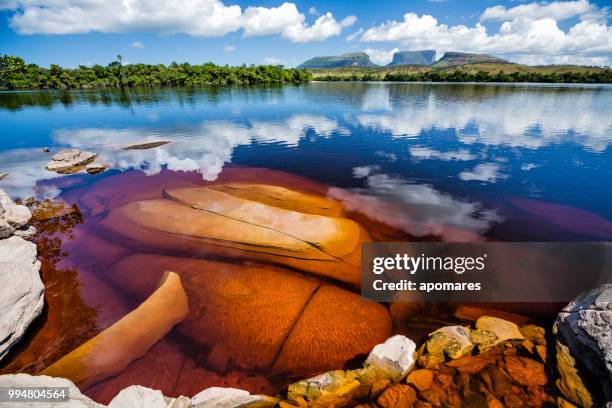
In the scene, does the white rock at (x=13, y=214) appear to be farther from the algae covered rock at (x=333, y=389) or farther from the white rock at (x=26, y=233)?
the algae covered rock at (x=333, y=389)

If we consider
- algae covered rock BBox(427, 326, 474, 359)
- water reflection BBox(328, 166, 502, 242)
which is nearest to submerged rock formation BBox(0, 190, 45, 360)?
algae covered rock BBox(427, 326, 474, 359)

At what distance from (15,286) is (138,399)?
611 cm

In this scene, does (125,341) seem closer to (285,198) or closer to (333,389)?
(333,389)

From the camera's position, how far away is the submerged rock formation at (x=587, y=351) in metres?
6.78

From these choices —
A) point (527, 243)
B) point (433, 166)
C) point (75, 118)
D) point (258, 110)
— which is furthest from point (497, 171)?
point (75, 118)

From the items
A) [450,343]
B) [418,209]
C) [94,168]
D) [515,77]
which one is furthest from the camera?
[515,77]

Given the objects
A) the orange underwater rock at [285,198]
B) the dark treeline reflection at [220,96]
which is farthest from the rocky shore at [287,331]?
the dark treeline reflection at [220,96]

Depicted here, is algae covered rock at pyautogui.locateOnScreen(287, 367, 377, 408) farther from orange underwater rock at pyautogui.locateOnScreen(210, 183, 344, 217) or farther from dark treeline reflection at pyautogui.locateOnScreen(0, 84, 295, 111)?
dark treeline reflection at pyautogui.locateOnScreen(0, 84, 295, 111)

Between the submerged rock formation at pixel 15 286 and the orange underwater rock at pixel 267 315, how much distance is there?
2617 mm

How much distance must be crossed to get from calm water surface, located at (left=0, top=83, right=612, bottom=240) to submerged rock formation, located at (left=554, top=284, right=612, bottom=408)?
608cm

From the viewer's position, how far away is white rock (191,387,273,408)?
265 inches

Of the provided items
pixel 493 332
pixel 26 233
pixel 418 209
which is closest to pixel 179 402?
pixel 493 332

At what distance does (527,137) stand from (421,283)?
33723 mm

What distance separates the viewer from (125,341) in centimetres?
866
